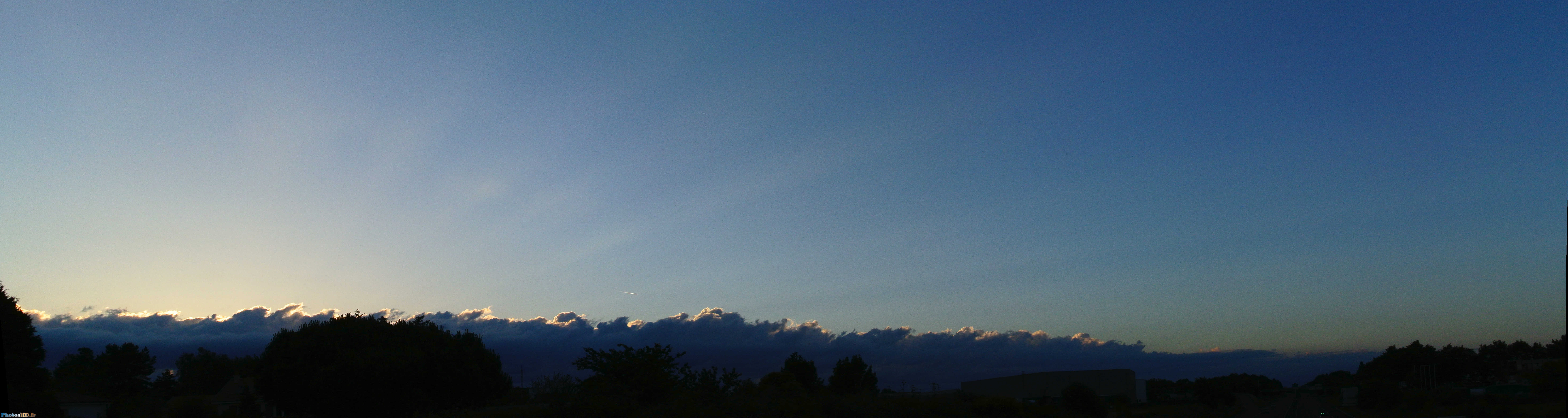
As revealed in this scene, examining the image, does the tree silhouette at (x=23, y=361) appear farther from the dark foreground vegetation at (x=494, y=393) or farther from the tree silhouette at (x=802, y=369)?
the tree silhouette at (x=802, y=369)

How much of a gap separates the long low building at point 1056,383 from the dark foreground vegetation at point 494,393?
878 centimetres

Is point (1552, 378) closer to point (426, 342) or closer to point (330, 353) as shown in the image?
point (426, 342)

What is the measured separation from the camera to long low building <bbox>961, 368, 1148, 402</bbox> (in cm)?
8656

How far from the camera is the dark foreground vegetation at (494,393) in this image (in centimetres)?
2827

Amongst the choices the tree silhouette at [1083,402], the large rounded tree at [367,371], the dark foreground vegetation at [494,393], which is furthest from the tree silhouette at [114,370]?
the tree silhouette at [1083,402]

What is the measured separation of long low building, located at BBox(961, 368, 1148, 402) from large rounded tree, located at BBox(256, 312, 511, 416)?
56790 mm

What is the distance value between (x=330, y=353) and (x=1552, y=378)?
57.7 meters

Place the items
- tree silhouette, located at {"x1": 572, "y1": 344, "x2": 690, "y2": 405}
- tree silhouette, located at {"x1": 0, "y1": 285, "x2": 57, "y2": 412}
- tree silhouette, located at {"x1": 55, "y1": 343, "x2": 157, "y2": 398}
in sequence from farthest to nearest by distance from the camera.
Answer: tree silhouette, located at {"x1": 55, "y1": 343, "x2": 157, "y2": 398}, tree silhouette, located at {"x1": 572, "y1": 344, "x2": 690, "y2": 405}, tree silhouette, located at {"x1": 0, "y1": 285, "x2": 57, "y2": 412}

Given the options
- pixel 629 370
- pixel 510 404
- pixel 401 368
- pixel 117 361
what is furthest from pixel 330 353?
pixel 117 361

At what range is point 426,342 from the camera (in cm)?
4634

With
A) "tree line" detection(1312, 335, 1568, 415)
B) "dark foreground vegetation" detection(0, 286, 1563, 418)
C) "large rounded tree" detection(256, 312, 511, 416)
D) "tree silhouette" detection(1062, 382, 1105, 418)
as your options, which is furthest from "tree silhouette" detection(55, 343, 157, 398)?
"tree line" detection(1312, 335, 1568, 415)

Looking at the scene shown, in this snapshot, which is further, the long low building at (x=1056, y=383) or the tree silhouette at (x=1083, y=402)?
the long low building at (x=1056, y=383)

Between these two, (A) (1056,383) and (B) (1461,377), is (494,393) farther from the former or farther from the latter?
(B) (1461,377)

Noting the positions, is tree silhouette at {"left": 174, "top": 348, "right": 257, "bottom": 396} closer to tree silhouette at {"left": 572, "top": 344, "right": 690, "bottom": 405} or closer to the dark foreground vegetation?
the dark foreground vegetation
